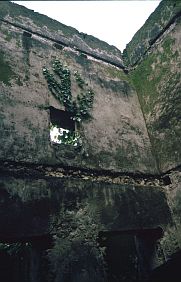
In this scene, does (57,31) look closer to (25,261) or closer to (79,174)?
(79,174)

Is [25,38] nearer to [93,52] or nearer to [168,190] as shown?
[93,52]

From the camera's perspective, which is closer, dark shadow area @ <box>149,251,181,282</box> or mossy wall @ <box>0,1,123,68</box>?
dark shadow area @ <box>149,251,181,282</box>

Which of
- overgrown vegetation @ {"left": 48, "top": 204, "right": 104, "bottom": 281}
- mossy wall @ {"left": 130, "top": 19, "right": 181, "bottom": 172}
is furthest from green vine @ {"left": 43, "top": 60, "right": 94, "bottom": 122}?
overgrown vegetation @ {"left": 48, "top": 204, "right": 104, "bottom": 281}

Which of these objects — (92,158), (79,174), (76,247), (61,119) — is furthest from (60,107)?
(76,247)

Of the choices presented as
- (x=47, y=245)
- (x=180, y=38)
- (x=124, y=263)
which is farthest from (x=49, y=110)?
(x=124, y=263)

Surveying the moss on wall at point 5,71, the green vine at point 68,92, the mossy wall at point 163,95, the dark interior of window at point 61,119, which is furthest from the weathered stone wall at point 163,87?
the moss on wall at point 5,71

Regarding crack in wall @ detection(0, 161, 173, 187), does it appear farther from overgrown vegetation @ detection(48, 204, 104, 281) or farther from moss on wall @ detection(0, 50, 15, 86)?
moss on wall @ detection(0, 50, 15, 86)

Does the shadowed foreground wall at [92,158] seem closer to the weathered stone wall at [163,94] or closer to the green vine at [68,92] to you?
the weathered stone wall at [163,94]

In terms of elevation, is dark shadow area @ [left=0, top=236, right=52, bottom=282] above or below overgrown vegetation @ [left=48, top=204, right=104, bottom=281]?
below
